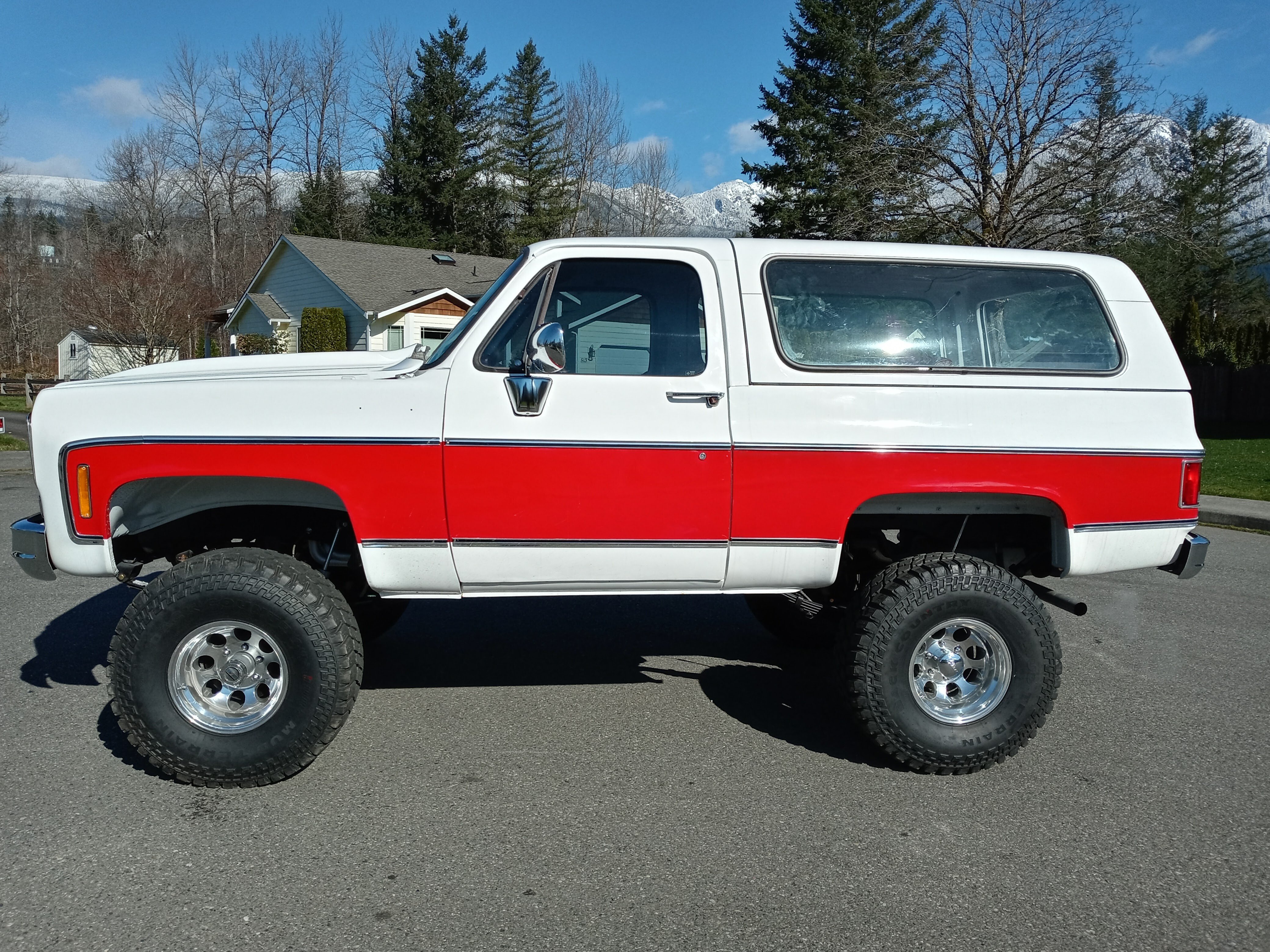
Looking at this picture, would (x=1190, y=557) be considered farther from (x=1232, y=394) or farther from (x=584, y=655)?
(x=1232, y=394)

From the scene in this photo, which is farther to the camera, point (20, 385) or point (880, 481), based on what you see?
point (20, 385)

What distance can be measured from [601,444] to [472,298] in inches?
1132

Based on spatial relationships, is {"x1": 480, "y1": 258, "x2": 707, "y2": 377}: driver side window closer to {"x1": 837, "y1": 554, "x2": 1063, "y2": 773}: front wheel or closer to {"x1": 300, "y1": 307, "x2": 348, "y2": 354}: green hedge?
{"x1": 837, "y1": 554, "x2": 1063, "y2": 773}: front wheel

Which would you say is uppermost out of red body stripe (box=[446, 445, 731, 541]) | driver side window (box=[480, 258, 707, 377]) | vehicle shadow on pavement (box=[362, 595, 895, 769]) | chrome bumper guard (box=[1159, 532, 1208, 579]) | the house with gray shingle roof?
the house with gray shingle roof

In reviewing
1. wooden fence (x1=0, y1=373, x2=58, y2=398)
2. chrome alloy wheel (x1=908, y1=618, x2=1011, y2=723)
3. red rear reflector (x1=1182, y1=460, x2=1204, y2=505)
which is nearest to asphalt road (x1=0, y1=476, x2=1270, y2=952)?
chrome alloy wheel (x1=908, y1=618, x2=1011, y2=723)

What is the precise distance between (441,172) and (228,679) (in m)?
47.0

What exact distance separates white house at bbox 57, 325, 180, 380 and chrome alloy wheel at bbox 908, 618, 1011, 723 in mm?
10155

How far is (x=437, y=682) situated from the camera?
498cm

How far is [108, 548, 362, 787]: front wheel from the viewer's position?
12.0 feet

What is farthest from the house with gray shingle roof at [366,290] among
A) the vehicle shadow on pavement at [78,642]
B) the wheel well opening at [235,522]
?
the wheel well opening at [235,522]

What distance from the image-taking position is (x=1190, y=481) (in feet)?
13.5

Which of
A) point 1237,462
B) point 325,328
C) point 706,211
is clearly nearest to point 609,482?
point 1237,462

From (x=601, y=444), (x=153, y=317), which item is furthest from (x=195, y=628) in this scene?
(x=153, y=317)

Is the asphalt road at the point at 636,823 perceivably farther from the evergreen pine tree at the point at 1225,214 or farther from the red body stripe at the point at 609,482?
the evergreen pine tree at the point at 1225,214
